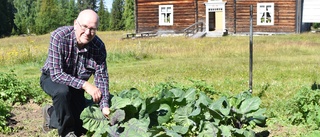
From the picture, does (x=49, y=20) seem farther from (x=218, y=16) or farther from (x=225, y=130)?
(x=225, y=130)

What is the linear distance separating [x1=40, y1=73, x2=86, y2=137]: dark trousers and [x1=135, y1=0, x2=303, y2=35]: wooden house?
1048 inches

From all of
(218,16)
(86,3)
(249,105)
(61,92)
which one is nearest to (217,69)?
(249,105)

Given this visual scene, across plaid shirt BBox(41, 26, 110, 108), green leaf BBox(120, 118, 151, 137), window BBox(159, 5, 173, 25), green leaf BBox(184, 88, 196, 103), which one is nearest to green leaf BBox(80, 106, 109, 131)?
plaid shirt BBox(41, 26, 110, 108)

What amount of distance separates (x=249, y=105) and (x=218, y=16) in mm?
29243

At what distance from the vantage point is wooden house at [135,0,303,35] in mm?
31703

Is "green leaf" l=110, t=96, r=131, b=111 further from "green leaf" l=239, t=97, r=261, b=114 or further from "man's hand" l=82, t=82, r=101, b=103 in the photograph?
"green leaf" l=239, t=97, r=261, b=114

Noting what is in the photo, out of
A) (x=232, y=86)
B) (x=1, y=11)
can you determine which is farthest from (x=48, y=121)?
(x=1, y=11)

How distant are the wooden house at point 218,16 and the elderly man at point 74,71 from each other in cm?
2664

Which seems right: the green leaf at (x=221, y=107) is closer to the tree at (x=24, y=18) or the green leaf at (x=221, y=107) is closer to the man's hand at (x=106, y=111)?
the man's hand at (x=106, y=111)

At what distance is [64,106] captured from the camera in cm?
495

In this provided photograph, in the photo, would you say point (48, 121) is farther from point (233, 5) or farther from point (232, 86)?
point (233, 5)

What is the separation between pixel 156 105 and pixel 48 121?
1426 millimetres

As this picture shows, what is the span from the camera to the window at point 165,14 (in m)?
34.8

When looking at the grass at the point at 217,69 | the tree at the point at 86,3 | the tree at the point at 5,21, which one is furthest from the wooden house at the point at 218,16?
the tree at the point at 86,3
